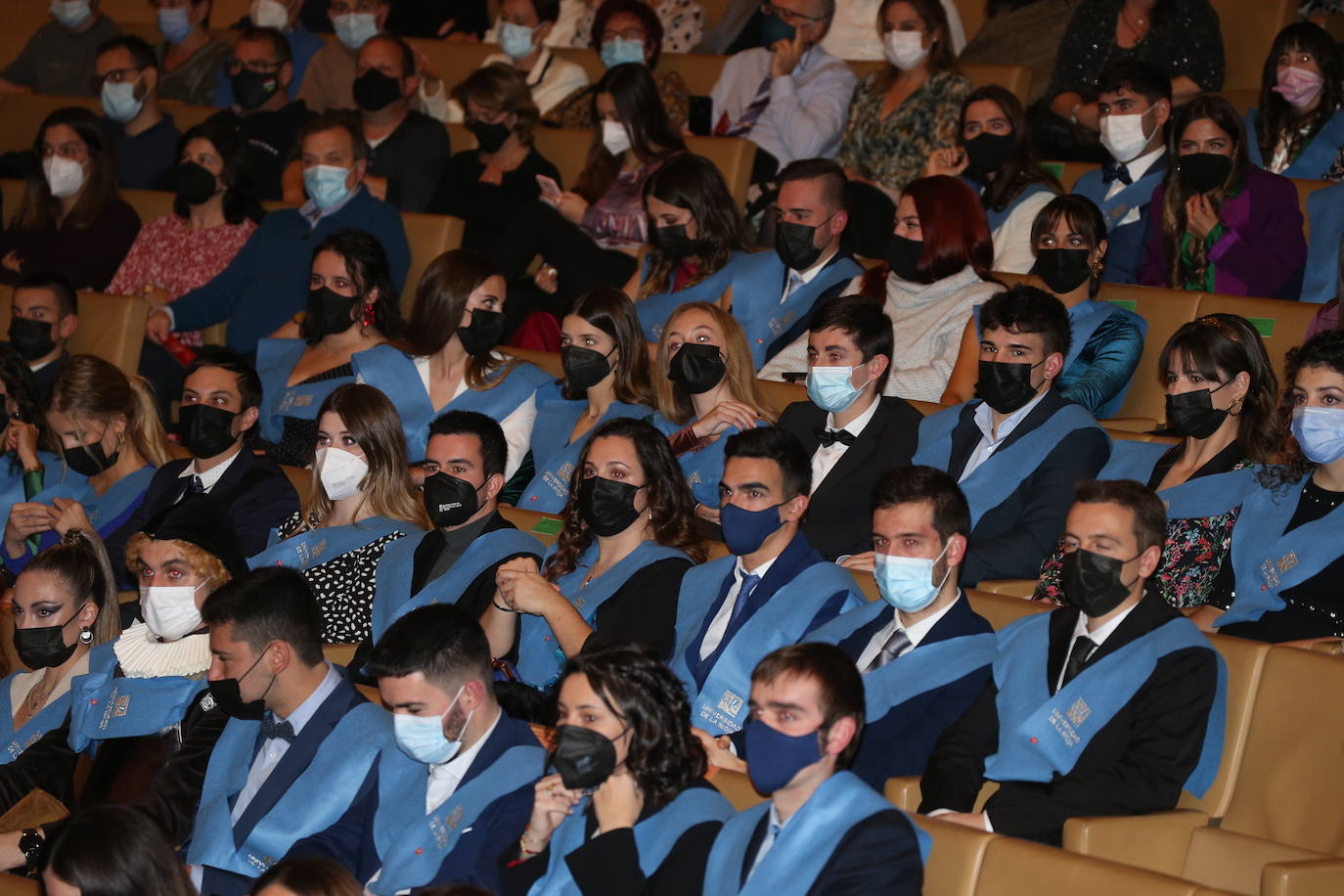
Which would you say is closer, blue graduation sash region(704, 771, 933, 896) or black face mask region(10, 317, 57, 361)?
blue graduation sash region(704, 771, 933, 896)

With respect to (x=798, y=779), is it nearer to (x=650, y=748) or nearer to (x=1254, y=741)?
(x=650, y=748)

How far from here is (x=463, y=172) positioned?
652 centimetres

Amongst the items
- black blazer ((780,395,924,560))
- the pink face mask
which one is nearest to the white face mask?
black blazer ((780,395,924,560))

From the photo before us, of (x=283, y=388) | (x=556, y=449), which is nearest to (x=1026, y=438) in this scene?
(x=556, y=449)

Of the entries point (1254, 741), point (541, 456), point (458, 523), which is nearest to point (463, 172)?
point (541, 456)

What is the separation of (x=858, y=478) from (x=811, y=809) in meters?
1.66

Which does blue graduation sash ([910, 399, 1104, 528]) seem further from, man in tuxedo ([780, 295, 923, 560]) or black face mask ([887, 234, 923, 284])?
black face mask ([887, 234, 923, 284])

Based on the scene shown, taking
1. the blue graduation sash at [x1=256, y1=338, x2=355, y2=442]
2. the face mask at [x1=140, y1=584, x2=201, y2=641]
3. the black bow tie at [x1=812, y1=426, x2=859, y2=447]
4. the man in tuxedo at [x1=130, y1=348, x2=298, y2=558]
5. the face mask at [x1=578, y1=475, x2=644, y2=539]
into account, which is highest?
the face mask at [x1=578, y1=475, x2=644, y2=539]

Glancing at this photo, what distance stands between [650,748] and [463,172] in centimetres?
391

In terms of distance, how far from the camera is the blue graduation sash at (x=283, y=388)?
17.8ft

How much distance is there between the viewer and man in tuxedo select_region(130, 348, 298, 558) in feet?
16.0

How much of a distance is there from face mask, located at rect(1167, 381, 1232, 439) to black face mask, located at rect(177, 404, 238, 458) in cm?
262

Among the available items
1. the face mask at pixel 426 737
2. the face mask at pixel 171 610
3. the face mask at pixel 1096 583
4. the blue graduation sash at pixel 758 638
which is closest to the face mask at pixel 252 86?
the face mask at pixel 171 610

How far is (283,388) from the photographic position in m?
5.56
